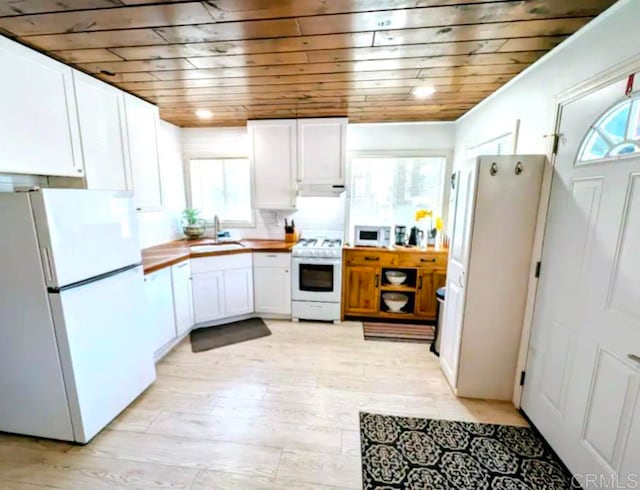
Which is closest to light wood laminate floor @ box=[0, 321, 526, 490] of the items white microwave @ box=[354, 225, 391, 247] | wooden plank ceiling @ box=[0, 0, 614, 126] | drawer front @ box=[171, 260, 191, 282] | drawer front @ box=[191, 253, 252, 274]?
drawer front @ box=[171, 260, 191, 282]

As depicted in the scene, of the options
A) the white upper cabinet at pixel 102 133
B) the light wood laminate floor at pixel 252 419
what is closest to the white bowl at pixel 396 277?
the light wood laminate floor at pixel 252 419

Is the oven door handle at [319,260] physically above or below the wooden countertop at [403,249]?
below

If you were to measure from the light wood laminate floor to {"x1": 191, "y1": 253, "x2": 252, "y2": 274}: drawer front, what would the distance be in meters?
0.83

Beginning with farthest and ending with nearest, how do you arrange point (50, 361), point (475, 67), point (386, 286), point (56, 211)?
1. point (386, 286)
2. point (475, 67)
3. point (50, 361)
4. point (56, 211)

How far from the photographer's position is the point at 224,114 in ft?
10.8

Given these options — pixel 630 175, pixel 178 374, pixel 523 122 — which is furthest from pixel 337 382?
pixel 523 122

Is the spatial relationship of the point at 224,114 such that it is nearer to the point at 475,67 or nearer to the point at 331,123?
the point at 331,123

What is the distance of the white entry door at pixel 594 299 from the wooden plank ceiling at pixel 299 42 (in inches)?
21.9

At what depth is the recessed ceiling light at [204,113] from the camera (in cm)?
312

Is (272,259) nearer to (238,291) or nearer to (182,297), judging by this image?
(238,291)

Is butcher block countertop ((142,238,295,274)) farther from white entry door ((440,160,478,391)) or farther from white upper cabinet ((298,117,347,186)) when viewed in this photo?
white entry door ((440,160,478,391))

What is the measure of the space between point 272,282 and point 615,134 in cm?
309

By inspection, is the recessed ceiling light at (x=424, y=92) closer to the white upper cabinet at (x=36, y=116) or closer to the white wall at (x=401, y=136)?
the white wall at (x=401, y=136)

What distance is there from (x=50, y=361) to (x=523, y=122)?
3568 millimetres
